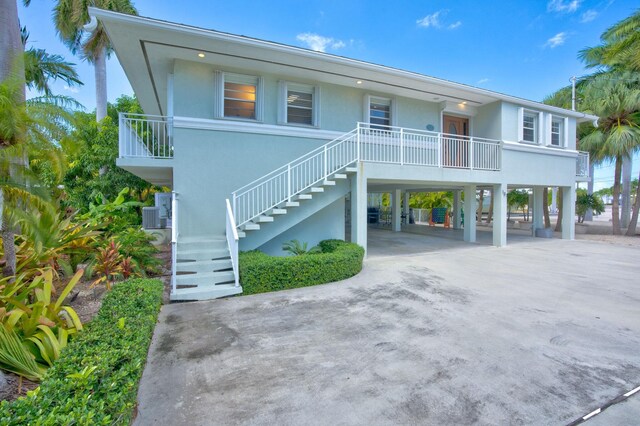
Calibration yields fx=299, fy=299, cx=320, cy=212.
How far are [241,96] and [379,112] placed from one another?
16.2 ft

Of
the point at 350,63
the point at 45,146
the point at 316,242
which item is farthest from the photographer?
the point at 316,242

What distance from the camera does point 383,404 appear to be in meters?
2.71

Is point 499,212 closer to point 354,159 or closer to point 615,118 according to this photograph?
point 354,159

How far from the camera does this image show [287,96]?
30.3 feet

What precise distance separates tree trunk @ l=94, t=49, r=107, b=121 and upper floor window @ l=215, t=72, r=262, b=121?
420 inches

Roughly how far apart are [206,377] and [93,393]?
46.6 inches

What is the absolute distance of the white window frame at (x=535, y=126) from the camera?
1205cm

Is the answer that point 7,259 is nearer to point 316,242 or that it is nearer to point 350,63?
point 316,242

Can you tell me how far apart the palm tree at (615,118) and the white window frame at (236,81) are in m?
16.4

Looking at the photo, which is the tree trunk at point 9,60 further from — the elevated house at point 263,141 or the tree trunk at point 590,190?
the tree trunk at point 590,190

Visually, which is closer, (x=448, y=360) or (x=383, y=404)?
(x=383, y=404)

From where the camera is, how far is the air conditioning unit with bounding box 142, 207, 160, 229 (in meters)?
9.79

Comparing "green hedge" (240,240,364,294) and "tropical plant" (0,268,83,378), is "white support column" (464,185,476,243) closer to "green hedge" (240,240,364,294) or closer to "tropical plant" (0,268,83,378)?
"green hedge" (240,240,364,294)

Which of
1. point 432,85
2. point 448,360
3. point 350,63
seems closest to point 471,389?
point 448,360
